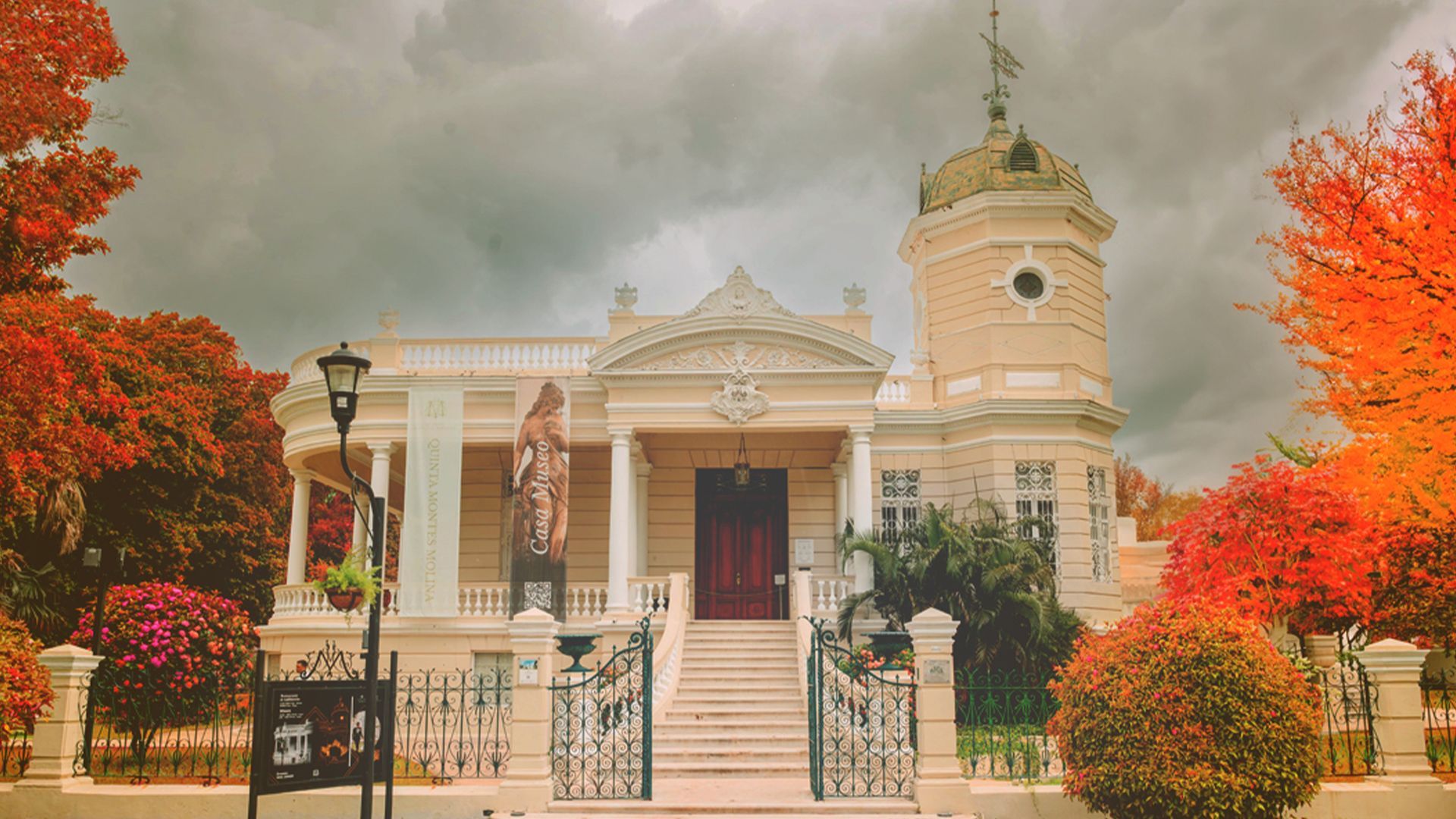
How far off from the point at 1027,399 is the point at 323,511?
24122 mm

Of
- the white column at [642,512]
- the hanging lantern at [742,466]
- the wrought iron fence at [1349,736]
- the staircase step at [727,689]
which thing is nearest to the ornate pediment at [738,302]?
the hanging lantern at [742,466]

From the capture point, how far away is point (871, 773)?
38.1 ft

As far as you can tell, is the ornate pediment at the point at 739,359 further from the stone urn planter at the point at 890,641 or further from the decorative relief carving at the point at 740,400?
the stone urn planter at the point at 890,641

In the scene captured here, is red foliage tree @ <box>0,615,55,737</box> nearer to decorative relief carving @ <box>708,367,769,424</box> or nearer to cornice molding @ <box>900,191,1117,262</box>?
decorative relief carving @ <box>708,367,769,424</box>

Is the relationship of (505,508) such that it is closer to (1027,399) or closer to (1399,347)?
(1027,399)

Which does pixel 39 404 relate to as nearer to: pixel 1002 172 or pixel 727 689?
pixel 727 689

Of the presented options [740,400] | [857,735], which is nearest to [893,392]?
[740,400]

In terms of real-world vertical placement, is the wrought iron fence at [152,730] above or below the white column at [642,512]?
below

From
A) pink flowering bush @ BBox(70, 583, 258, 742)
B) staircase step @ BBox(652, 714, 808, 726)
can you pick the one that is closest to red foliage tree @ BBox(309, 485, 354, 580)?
pink flowering bush @ BBox(70, 583, 258, 742)

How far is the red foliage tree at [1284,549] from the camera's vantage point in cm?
1460

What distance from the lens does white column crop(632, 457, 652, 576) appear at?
848 inches

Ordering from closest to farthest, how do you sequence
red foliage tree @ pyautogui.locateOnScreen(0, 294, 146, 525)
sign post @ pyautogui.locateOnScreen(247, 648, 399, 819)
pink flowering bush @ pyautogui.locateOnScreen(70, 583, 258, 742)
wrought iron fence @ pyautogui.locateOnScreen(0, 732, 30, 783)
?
sign post @ pyautogui.locateOnScreen(247, 648, 399, 819) → wrought iron fence @ pyautogui.locateOnScreen(0, 732, 30, 783) → red foliage tree @ pyautogui.locateOnScreen(0, 294, 146, 525) → pink flowering bush @ pyautogui.locateOnScreen(70, 583, 258, 742)

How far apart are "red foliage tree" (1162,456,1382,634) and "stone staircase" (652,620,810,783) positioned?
578 cm

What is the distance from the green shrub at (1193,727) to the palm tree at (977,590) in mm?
6526
